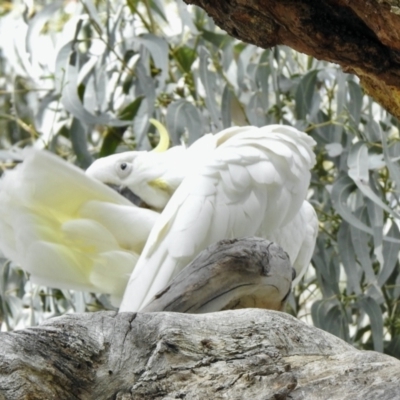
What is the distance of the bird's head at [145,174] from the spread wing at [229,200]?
0.41 ft

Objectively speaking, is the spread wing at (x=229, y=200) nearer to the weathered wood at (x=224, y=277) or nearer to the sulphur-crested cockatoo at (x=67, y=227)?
the sulphur-crested cockatoo at (x=67, y=227)

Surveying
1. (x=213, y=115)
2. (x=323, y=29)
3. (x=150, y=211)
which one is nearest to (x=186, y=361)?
(x=323, y=29)

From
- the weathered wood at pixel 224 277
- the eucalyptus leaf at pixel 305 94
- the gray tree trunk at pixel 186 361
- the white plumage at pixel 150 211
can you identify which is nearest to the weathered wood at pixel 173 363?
the gray tree trunk at pixel 186 361

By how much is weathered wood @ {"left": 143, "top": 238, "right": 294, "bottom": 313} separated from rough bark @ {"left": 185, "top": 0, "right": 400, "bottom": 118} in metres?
0.35

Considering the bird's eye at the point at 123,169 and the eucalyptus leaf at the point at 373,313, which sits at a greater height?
the bird's eye at the point at 123,169

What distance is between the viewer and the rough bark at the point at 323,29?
0.98 metres

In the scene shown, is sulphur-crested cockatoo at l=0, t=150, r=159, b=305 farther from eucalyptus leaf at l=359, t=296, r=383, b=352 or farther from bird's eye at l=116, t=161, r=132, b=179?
eucalyptus leaf at l=359, t=296, r=383, b=352

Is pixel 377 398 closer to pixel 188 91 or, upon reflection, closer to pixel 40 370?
pixel 40 370

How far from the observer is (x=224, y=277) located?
124 cm

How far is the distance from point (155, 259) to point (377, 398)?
793 mm

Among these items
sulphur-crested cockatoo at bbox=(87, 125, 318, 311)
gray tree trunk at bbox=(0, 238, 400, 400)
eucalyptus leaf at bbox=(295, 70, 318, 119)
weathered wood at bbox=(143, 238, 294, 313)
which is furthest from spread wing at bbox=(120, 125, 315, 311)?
gray tree trunk at bbox=(0, 238, 400, 400)

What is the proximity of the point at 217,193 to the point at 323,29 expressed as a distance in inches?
28.6

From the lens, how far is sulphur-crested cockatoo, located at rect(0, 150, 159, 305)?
1506 mm

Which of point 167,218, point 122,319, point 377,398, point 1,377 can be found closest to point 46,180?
point 167,218
